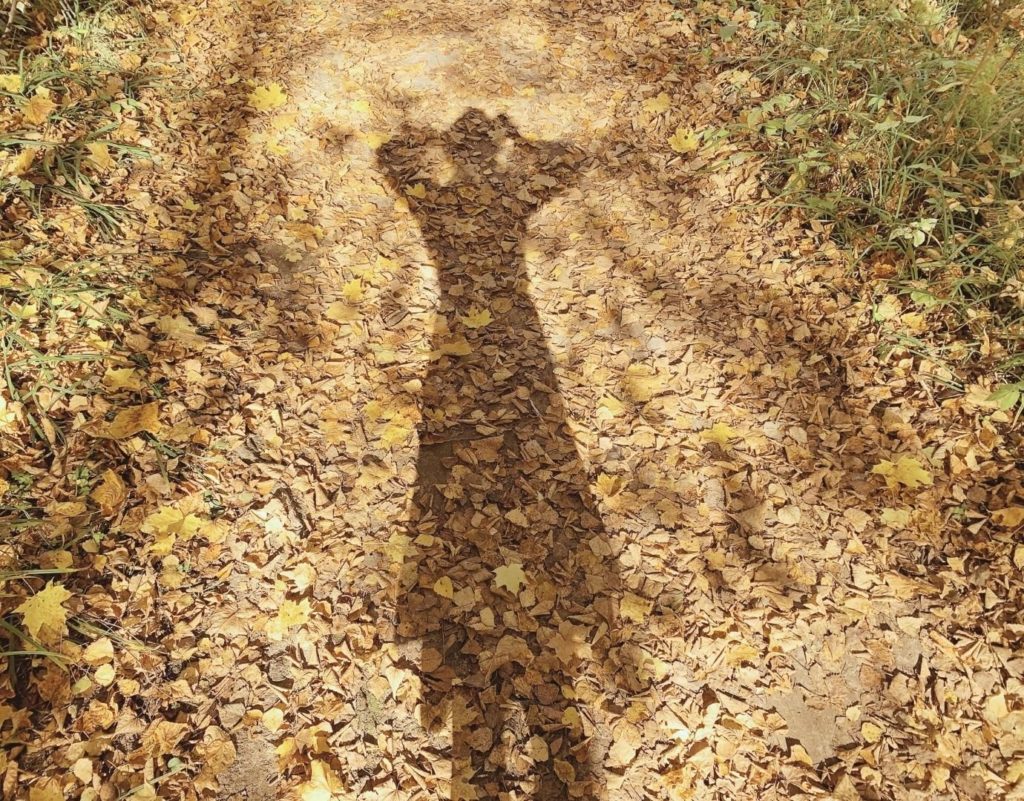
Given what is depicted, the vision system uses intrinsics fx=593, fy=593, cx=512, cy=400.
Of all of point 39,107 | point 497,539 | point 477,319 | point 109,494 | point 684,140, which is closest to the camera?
point 109,494

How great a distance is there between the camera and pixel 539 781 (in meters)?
2.26

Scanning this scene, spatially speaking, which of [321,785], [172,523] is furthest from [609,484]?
[172,523]

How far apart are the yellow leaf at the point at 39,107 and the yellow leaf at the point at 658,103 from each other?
403cm

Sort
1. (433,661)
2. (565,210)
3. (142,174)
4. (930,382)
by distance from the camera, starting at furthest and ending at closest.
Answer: (565,210) < (142,174) < (930,382) < (433,661)

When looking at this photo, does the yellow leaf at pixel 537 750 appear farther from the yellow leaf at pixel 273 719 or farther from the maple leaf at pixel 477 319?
the maple leaf at pixel 477 319

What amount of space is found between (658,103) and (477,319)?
2459 millimetres

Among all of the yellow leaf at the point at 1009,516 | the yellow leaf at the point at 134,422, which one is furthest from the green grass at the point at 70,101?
the yellow leaf at the point at 1009,516

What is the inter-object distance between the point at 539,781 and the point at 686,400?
1.95 metres

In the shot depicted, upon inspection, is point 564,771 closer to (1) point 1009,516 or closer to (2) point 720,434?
(2) point 720,434

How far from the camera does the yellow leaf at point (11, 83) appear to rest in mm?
3670

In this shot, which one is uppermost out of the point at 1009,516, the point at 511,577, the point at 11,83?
the point at 11,83

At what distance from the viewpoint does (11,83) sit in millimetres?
3695

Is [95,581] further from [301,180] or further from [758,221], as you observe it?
[758,221]

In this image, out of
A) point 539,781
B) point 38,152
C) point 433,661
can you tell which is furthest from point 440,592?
point 38,152
